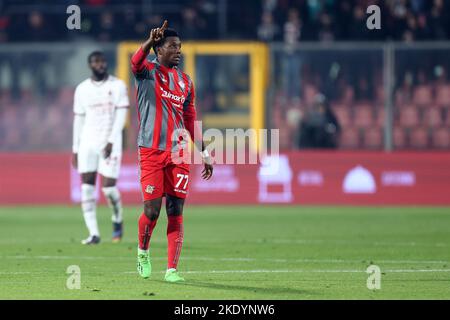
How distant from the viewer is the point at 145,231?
38.4 feet

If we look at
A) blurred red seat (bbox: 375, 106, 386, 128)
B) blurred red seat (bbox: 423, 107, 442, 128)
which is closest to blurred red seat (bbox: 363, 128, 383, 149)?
blurred red seat (bbox: 375, 106, 386, 128)

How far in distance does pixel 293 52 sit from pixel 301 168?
8.35 ft

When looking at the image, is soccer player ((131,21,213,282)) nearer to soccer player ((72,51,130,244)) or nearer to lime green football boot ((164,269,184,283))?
lime green football boot ((164,269,184,283))

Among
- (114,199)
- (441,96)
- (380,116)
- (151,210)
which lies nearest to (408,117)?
(380,116)

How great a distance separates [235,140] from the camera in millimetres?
24672

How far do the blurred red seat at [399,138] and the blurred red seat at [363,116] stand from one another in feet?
1.92

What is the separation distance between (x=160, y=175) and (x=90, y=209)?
5.26m

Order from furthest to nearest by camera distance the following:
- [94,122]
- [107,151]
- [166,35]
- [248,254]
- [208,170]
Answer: [94,122]
[107,151]
[248,254]
[208,170]
[166,35]

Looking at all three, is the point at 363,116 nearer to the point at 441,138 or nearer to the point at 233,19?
the point at 441,138

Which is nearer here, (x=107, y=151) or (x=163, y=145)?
(x=163, y=145)

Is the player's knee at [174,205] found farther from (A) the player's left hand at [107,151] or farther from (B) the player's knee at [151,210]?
(A) the player's left hand at [107,151]

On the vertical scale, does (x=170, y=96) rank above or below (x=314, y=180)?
above
